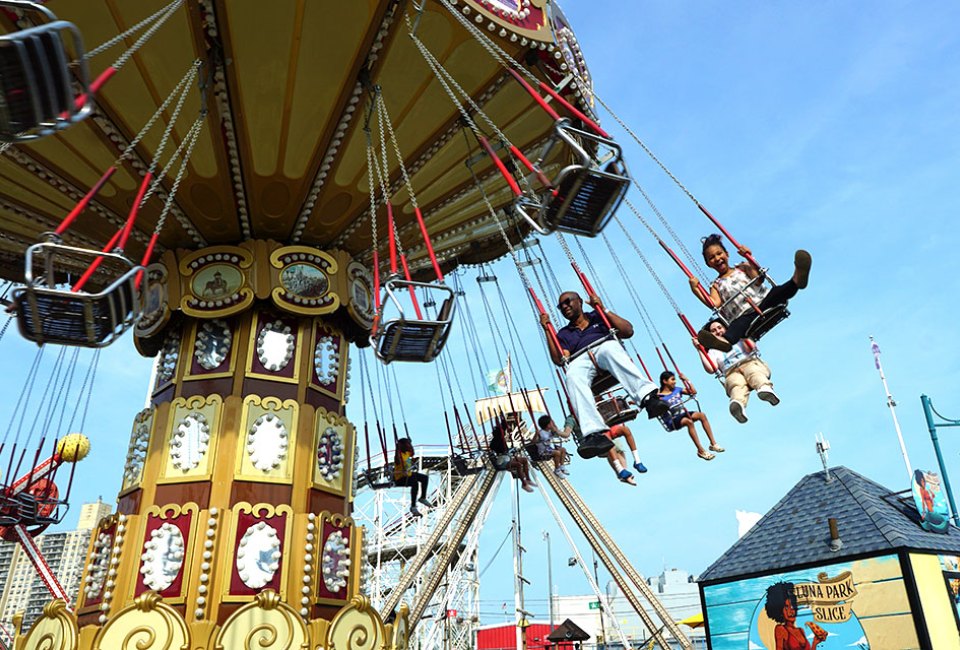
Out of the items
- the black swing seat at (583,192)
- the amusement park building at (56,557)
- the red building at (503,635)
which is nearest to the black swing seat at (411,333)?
the black swing seat at (583,192)

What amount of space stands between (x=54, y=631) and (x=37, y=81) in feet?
17.4

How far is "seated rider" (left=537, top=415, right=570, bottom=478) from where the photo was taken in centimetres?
1110

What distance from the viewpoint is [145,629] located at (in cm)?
666

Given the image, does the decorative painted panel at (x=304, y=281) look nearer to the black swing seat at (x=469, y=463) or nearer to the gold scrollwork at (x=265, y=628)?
the gold scrollwork at (x=265, y=628)

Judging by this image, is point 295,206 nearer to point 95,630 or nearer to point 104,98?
point 104,98

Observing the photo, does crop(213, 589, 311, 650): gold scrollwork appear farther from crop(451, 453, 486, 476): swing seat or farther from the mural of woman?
crop(451, 453, 486, 476): swing seat

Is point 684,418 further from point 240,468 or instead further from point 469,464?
point 469,464

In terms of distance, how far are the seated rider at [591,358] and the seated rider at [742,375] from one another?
27.5 inches

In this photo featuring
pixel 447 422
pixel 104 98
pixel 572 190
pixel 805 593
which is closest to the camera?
pixel 572 190

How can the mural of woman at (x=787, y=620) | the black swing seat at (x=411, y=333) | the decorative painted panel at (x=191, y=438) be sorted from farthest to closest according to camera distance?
the mural of woman at (x=787, y=620)
the decorative painted panel at (x=191, y=438)
the black swing seat at (x=411, y=333)

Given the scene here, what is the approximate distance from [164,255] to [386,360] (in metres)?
4.15

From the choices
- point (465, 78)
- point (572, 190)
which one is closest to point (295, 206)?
point (465, 78)

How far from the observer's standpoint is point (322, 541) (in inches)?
315

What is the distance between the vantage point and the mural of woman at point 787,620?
1077 centimetres
